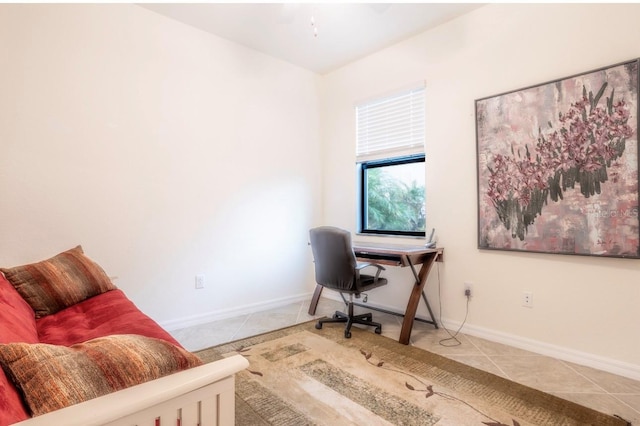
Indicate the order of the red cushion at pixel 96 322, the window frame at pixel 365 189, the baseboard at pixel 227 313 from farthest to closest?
the window frame at pixel 365 189 → the baseboard at pixel 227 313 → the red cushion at pixel 96 322

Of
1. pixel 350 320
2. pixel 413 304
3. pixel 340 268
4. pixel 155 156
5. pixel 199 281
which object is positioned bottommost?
pixel 350 320

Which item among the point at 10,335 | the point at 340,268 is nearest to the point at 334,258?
the point at 340,268

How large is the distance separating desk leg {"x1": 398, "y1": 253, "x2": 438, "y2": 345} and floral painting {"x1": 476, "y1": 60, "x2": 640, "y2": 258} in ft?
1.47

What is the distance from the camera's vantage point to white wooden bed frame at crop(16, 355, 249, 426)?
25.3 inches

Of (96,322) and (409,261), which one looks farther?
(409,261)

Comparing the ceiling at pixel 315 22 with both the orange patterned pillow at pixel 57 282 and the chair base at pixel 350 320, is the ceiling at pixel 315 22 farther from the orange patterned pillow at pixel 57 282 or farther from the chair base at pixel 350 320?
the chair base at pixel 350 320

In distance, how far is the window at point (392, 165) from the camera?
3182 millimetres

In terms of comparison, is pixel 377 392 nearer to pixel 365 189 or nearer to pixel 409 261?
pixel 409 261

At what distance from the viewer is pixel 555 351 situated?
2.29 meters

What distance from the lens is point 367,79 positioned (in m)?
3.56

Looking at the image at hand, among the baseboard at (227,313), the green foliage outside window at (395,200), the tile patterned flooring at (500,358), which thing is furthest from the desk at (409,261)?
the baseboard at (227,313)

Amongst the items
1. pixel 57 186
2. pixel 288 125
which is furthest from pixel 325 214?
pixel 57 186

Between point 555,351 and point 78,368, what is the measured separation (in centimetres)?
276

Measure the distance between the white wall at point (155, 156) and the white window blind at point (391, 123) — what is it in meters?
0.70
